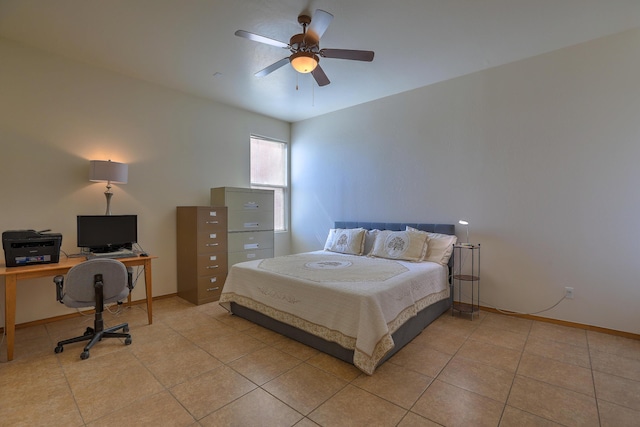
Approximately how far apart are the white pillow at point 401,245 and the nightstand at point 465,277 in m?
0.42

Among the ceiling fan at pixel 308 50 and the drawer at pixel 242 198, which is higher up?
the ceiling fan at pixel 308 50

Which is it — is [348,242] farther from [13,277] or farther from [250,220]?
[13,277]

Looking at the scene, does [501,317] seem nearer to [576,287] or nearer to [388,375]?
[576,287]

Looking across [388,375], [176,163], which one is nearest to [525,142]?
[388,375]

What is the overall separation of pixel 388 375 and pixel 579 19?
3.37 m

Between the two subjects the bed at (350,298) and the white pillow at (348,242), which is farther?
the white pillow at (348,242)

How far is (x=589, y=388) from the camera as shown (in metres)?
2.00

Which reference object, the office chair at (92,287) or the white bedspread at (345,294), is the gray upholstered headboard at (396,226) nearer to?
the white bedspread at (345,294)

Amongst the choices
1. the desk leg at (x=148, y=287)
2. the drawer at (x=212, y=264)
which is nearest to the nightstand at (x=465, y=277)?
the drawer at (x=212, y=264)

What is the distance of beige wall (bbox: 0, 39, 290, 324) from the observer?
300cm

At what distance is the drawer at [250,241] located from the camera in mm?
4241

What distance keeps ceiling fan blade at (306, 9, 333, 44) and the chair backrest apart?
99.1 inches

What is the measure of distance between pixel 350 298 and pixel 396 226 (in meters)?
2.11

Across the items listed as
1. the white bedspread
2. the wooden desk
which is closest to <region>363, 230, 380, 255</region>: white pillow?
the white bedspread
